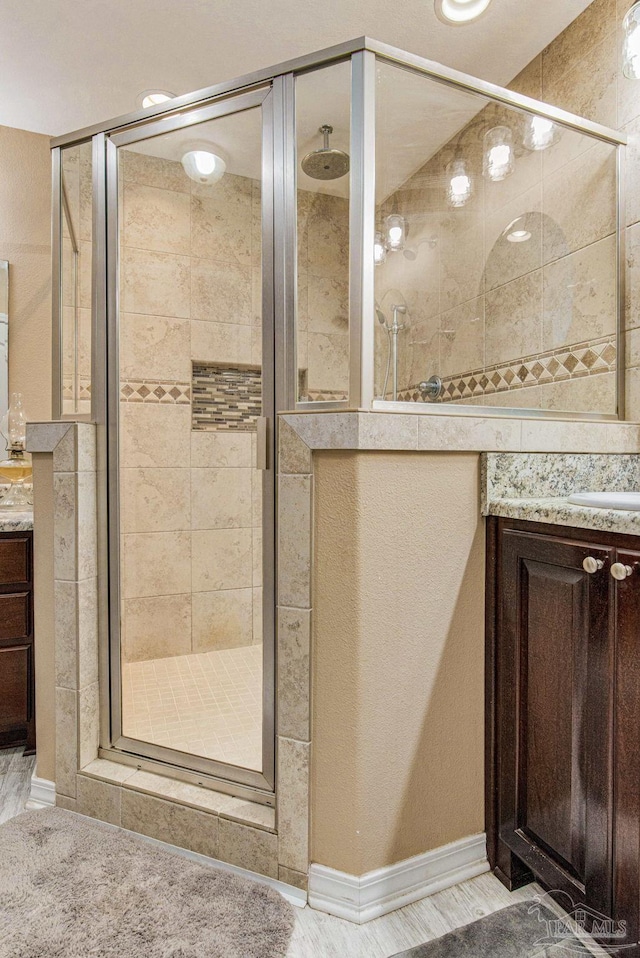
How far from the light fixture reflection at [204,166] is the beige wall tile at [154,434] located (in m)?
0.76

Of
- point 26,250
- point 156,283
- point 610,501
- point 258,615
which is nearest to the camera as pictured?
point 610,501

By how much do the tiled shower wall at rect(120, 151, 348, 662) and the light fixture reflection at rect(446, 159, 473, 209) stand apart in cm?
52

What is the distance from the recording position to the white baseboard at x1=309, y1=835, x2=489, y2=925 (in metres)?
1.28

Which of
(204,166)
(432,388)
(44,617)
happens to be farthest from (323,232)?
(44,617)

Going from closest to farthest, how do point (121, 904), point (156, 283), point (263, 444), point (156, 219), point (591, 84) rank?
point (121, 904)
point (263, 444)
point (591, 84)
point (156, 219)
point (156, 283)

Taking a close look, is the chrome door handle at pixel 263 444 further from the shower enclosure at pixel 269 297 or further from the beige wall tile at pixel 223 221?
the beige wall tile at pixel 223 221

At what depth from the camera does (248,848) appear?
→ 1387mm

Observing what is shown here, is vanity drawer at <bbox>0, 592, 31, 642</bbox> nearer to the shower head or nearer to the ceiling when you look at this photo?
the shower head

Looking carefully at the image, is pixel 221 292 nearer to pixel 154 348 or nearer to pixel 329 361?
pixel 154 348

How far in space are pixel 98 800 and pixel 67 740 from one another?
0.19m

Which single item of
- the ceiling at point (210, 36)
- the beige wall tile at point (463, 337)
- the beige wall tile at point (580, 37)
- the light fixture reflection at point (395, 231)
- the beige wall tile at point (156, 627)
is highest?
the ceiling at point (210, 36)

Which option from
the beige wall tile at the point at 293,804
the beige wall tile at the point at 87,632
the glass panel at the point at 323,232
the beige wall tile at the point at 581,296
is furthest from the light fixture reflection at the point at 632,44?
the beige wall tile at the point at 87,632

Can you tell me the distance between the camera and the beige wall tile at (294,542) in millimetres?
1306

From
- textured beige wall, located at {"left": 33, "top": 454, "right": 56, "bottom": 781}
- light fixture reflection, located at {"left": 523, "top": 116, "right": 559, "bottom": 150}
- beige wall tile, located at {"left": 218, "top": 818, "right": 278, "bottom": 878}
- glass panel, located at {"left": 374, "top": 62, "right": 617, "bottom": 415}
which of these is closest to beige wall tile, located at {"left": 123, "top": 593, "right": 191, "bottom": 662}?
textured beige wall, located at {"left": 33, "top": 454, "right": 56, "bottom": 781}
